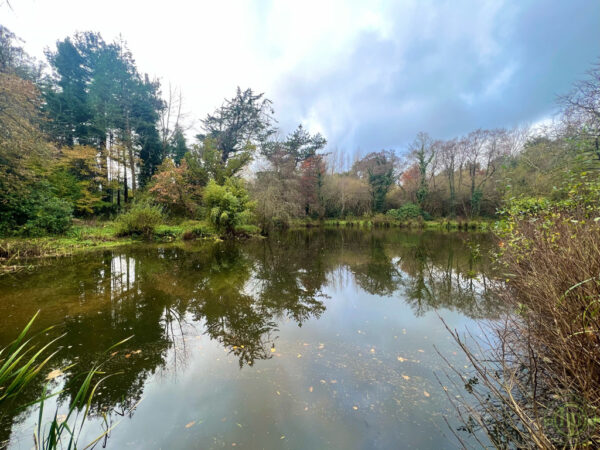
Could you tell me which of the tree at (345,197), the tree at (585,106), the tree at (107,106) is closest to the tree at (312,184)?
the tree at (345,197)

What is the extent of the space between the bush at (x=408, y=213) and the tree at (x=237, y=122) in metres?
16.5

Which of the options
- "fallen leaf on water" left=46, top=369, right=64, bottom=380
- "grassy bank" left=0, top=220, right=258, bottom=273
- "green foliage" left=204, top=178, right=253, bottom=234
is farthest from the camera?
"green foliage" left=204, top=178, right=253, bottom=234

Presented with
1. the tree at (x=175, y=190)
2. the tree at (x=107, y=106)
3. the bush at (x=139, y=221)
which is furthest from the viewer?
the tree at (x=107, y=106)

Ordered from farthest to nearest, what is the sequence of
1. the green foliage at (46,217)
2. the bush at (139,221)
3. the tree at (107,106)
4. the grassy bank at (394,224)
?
the grassy bank at (394,224) → the tree at (107,106) → the bush at (139,221) → the green foliage at (46,217)

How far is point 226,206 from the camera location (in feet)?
48.4

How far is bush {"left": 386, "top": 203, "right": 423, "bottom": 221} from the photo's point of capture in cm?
2634

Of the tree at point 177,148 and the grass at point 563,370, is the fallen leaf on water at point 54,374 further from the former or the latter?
the tree at point 177,148

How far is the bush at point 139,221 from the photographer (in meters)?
13.5

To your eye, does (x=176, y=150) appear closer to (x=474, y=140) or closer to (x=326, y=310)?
(x=326, y=310)

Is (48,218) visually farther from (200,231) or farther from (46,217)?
(200,231)

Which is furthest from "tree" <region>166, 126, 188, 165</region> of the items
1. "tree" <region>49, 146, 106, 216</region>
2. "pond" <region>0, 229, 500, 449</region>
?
"pond" <region>0, 229, 500, 449</region>

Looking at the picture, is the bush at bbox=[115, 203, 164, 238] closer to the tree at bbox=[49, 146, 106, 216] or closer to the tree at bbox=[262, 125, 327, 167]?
the tree at bbox=[49, 146, 106, 216]

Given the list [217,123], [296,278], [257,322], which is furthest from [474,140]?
[257,322]

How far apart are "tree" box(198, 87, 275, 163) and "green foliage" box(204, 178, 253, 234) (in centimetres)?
844
